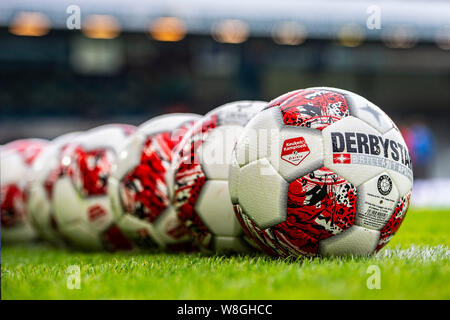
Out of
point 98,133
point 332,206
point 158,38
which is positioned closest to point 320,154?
point 332,206

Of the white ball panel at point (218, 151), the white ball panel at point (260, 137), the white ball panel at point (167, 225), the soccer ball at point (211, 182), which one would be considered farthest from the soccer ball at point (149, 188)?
the white ball panel at point (260, 137)

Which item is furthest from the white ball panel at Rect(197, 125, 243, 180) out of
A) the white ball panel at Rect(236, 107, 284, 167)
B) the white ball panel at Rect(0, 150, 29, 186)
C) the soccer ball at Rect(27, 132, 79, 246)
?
the white ball panel at Rect(0, 150, 29, 186)

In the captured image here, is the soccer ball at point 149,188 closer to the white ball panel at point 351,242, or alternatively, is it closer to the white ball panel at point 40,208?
the white ball panel at point 40,208

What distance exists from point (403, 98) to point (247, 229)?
1049 inches

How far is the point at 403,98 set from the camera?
28141mm

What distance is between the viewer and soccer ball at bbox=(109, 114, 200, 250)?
4.25 metres

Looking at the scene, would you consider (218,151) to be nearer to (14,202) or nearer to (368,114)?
(368,114)

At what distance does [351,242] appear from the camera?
3.08 m

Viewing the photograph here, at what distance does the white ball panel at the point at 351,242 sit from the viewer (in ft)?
10.0

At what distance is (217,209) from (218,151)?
0.42m

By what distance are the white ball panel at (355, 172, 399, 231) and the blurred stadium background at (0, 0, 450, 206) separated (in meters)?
21.6

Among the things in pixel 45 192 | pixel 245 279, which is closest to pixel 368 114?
pixel 245 279

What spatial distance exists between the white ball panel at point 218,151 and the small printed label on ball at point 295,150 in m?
0.79

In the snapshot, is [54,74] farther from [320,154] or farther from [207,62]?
[320,154]
